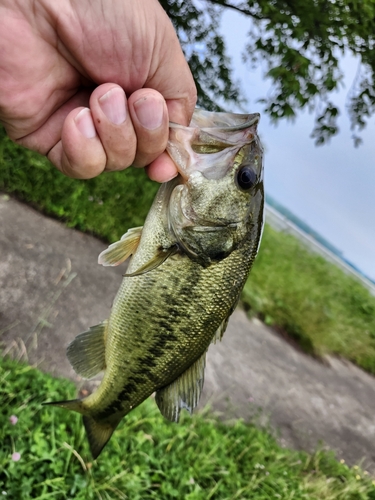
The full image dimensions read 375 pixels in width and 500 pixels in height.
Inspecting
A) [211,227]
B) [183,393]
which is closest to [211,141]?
[211,227]

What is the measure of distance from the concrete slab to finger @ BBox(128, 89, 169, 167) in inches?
101

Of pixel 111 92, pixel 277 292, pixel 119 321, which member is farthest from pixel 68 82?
pixel 277 292

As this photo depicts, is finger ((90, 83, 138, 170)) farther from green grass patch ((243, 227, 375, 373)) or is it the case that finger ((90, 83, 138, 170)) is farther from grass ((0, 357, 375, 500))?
green grass patch ((243, 227, 375, 373))

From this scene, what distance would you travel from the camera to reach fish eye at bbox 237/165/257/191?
1623 millimetres

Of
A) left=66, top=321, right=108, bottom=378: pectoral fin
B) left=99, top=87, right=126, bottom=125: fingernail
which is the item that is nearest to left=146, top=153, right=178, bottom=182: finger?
left=99, top=87, right=126, bottom=125: fingernail

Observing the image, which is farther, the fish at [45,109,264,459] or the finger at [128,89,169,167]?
the fish at [45,109,264,459]

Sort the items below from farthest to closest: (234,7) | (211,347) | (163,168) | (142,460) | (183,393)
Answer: (211,347), (234,7), (142,460), (183,393), (163,168)

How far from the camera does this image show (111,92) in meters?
1.44

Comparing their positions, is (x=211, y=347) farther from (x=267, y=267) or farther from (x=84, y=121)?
(x=84, y=121)

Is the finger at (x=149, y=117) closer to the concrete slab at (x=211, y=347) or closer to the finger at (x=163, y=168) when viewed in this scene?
the finger at (x=163, y=168)

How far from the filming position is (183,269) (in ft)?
5.74

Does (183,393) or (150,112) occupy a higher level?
(150,112)

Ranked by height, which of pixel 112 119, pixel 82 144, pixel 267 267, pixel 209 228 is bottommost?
pixel 267 267

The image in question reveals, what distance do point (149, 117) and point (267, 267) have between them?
7.73m
